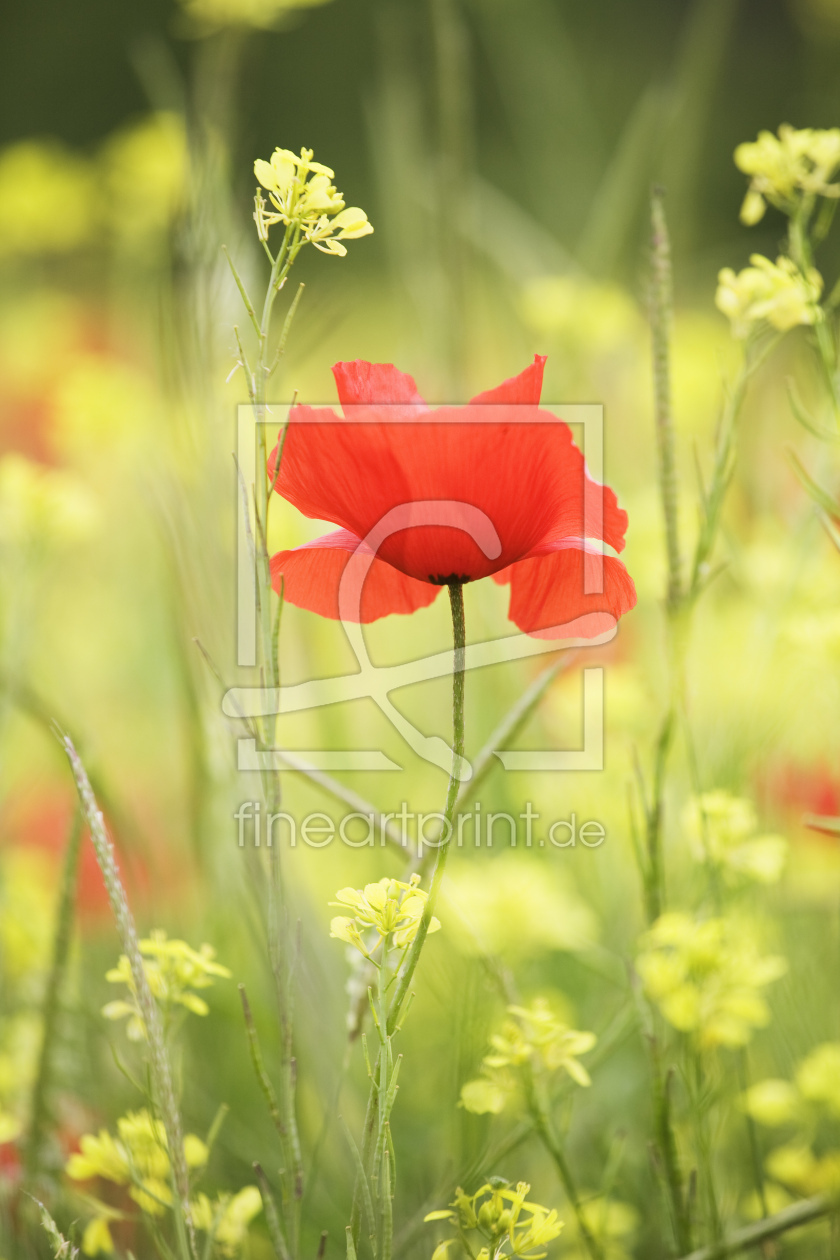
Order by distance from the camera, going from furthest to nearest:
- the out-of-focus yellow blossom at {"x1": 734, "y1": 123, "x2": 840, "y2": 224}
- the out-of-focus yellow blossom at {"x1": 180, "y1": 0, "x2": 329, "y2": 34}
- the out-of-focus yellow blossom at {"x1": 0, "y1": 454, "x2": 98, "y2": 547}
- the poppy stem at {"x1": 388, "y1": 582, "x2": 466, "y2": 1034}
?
the out-of-focus yellow blossom at {"x1": 180, "y1": 0, "x2": 329, "y2": 34} < the out-of-focus yellow blossom at {"x1": 0, "y1": 454, "x2": 98, "y2": 547} < the out-of-focus yellow blossom at {"x1": 734, "y1": 123, "x2": 840, "y2": 224} < the poppy stem at {"x1": 388, "y1": 582, "x2": 466, "y2": 1034}

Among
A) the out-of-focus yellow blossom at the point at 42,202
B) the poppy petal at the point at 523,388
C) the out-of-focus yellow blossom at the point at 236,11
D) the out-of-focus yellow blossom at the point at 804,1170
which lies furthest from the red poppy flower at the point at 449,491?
the out-of-focus yellow blossom at the point at 42,202

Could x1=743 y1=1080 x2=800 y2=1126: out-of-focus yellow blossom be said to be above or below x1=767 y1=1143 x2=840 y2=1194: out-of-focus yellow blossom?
above

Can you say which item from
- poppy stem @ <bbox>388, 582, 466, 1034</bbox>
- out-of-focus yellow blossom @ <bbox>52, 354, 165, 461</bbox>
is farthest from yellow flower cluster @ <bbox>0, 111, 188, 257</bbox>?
poppy stem @ <bbox>388, 582, 466, 1034</bbox>

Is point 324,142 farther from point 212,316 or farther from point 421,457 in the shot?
point 421,457

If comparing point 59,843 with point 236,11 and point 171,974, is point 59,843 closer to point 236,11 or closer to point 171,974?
point 171,974

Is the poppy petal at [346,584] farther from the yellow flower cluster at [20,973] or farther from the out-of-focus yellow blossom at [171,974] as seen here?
Answer: the yellow flower cluster at [20,973]

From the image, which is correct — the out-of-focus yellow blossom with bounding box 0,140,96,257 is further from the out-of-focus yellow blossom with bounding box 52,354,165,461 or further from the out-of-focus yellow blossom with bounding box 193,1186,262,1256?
the out-of-focus yellow blossom with bounding box 193,1186,262,1256
